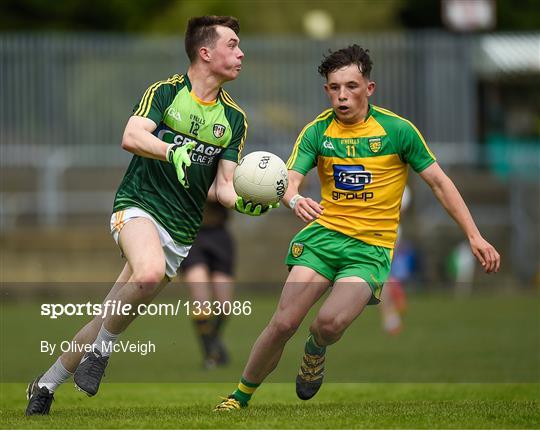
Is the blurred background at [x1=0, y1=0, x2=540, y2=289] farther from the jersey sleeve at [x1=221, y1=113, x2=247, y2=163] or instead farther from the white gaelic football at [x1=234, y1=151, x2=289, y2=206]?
the white gaelic football at [x1=234, y1=151, x2=289, y2=206]

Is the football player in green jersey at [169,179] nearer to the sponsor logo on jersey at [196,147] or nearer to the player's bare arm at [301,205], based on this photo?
the sponsor logo on jersey at [196,147]

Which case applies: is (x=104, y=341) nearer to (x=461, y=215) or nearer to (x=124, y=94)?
(x=461, y=215)

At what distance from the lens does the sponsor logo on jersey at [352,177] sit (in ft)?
29.8

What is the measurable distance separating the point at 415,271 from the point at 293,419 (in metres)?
16.4

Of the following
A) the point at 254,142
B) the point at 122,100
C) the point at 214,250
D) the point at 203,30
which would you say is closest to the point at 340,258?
the point at 203,30

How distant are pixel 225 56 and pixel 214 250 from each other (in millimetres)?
5747

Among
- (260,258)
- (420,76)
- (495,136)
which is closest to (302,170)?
(260,258)

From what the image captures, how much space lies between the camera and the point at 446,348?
15.9m

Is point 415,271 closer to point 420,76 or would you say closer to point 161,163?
point 420,76

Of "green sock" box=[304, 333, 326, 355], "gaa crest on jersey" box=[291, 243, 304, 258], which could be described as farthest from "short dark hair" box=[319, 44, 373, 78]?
"green sock" box=[304, 333, 326, 355]

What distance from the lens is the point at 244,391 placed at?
921 centimetres

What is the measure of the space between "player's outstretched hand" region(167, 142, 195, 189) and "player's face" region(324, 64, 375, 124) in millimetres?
1191

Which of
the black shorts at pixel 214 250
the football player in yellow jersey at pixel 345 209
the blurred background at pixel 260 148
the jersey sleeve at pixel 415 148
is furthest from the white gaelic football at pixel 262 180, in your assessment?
the blurred background at pixel 260 148

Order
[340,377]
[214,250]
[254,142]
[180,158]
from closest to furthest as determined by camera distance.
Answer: [180,158] < [340,377] < [214,250] < [254,142]
